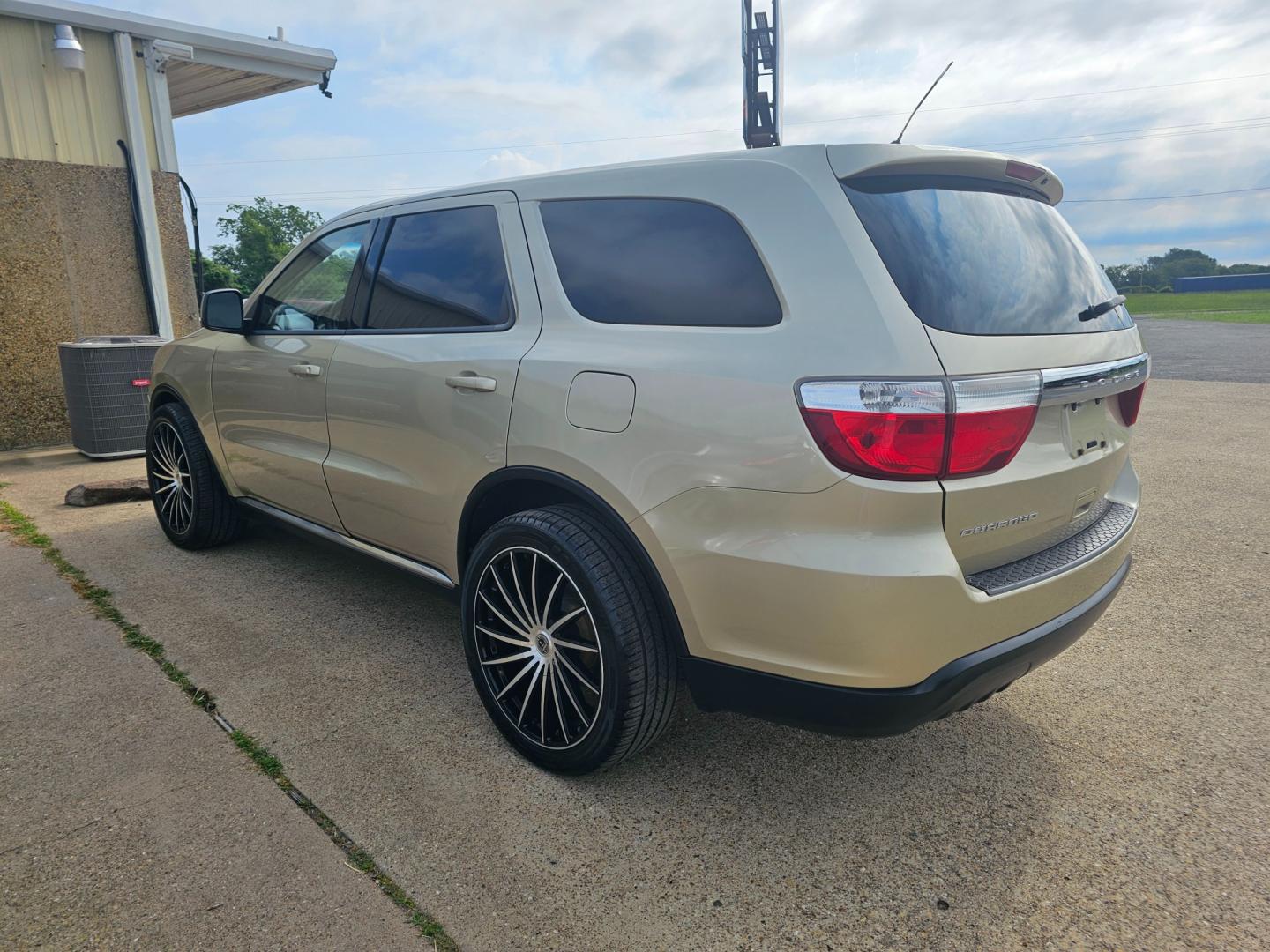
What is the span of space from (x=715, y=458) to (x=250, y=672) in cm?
219

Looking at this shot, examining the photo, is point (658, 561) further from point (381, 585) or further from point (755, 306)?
point (381, 585)

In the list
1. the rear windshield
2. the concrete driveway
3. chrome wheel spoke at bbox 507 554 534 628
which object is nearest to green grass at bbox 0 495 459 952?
the concrete driveway

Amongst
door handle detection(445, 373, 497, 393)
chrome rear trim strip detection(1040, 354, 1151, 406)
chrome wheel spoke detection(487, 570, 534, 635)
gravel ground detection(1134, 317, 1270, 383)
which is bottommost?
gravel ground detection(1134, 317, 1270, 383)

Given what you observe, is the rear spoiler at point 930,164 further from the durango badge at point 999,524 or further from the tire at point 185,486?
the tire at point 185,486

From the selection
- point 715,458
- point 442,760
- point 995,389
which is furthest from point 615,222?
point 442,760

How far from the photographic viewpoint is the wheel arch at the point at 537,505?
2.30 metres

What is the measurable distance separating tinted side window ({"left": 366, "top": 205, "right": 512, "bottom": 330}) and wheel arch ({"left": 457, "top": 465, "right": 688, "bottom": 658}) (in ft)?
1.76

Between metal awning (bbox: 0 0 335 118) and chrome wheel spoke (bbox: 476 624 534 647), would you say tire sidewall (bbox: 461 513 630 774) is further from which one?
metal awning (bbox: 0 0 335 118)

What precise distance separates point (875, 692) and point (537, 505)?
123 cm

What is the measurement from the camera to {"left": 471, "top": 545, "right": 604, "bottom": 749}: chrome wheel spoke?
2494mm

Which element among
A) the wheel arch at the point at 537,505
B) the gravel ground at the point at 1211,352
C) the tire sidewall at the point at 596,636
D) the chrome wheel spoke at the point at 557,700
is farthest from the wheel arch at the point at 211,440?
the gravel ground at the point at 1211,352

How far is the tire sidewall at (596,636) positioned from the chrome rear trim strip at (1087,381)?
1250 millimetres

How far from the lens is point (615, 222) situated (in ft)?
8.50

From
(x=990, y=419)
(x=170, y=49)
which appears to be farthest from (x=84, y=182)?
(x=990, y=419)
